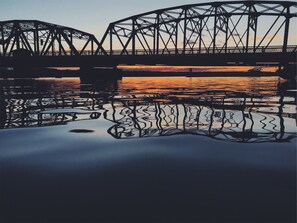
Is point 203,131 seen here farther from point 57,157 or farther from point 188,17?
point 188,17

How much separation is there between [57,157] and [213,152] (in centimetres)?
148

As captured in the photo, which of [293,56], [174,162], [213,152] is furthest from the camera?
[293,56]

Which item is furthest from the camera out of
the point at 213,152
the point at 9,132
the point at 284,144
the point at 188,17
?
the point at 188,17

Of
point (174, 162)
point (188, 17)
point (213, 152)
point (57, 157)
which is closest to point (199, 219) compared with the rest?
point (174, 162)

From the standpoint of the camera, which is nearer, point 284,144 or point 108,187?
point 108,187

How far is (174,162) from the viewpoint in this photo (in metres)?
2.17

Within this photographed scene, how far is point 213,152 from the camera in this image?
2441mm

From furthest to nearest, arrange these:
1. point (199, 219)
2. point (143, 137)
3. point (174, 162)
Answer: point (143, 137), point (174, 162), point (199, 219)

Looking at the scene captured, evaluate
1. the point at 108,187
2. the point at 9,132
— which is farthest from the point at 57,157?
the point at 9,132

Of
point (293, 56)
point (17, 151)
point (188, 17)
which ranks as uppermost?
point (188, 17)

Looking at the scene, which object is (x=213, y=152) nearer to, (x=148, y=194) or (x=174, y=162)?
(x=174, y=162)

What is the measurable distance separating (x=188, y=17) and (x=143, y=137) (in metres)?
41.6

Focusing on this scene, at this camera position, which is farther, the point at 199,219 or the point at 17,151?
the point at 17,151

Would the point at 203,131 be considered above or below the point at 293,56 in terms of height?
below
